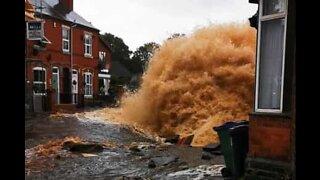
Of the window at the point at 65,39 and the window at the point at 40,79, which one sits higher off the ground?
the window at the point at 65,39

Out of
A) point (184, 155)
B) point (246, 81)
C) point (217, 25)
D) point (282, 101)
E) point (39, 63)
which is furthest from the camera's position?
point (39, 63)

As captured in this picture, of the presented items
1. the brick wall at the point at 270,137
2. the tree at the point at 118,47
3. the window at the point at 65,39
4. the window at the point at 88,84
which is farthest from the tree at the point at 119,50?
the brick wall at the point at 270,137

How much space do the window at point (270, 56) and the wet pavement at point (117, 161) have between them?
184 cm

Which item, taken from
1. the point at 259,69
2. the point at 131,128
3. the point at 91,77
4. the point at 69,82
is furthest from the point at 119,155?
the point at 91,77

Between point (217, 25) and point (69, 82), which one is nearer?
point (217, 25)

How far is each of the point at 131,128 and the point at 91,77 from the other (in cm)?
1906

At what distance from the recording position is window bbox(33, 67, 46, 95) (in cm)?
2990

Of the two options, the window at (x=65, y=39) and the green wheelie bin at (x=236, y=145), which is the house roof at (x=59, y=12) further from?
the green wheelie bin at (x=236, y=145)

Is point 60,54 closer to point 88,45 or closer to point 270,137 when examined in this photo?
point 88,45

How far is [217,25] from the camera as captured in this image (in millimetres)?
21594

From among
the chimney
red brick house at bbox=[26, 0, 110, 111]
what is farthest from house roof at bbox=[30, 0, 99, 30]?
the chimney

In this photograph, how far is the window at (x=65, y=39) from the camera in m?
34.6

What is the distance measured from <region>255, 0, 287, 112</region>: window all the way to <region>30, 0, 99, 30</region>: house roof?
26.7m
